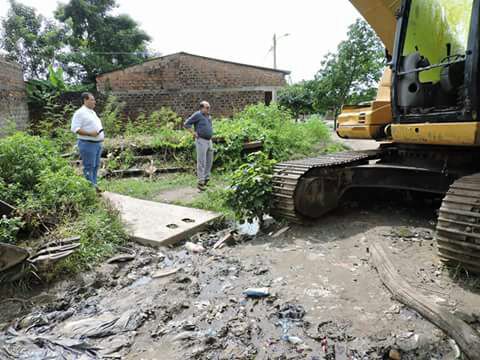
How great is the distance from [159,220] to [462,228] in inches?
129

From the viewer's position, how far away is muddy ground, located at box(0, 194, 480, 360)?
1978 mm

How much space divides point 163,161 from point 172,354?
675cm

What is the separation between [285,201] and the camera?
386 cm

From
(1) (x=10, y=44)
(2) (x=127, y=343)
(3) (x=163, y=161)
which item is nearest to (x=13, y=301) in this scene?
(2) (x=127, y=343)

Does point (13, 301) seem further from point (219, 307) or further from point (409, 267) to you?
point (409, 267)

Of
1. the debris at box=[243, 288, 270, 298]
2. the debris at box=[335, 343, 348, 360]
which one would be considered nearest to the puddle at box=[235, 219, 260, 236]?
the debris at box=[243, 288, 270, 298]

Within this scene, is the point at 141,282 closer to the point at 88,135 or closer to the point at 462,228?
the point at 462,228

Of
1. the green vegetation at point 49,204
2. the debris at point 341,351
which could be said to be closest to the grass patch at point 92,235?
the green vegetation at point 49,204

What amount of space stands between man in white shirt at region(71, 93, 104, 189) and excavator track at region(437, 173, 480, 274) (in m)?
4.49

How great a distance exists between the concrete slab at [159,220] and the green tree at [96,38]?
20.2 metres

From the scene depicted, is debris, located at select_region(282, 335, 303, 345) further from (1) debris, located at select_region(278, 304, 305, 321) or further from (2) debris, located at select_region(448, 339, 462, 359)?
(2) debris, located at select_region(448, 339, 462, 359)

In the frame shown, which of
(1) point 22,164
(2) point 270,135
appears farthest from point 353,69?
(1) point 22,164

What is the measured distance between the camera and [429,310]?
82.8 inches

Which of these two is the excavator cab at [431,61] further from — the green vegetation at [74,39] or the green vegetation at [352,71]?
the green vegetation at [74,39]
